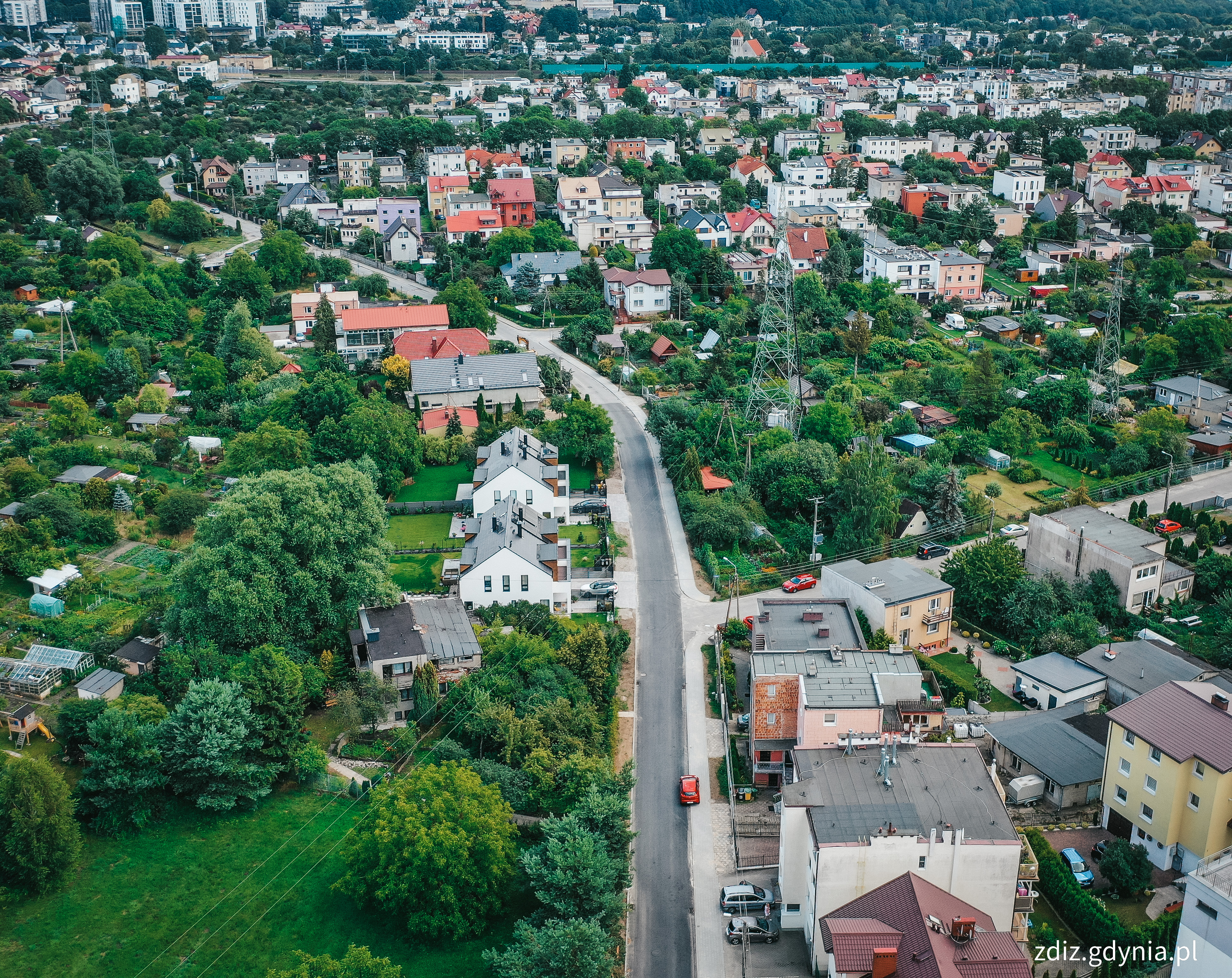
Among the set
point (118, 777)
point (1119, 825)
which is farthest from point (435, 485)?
point (1119, 825)

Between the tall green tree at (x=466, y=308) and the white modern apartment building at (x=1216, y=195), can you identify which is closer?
the tall green tree at (x=466, y=308)

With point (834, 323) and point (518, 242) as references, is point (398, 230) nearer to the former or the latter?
point (518, 242)

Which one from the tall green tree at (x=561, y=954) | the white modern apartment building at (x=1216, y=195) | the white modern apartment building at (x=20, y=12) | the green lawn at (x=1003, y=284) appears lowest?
the tall green tree at (x=561, y=954)

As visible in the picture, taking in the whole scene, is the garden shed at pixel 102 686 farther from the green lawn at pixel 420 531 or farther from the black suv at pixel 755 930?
the black suv at pixel 755 930

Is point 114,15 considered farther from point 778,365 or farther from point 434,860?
point 434,860

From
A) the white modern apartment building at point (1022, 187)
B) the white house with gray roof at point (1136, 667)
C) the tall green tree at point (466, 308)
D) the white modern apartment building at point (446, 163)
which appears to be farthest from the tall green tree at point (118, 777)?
the white modern apartment building at point (1022, 187)

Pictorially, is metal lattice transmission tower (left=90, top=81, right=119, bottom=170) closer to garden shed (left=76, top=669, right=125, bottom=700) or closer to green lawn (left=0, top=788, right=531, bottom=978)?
garden shed (left=76, top=669, right=125, bottom=700)
